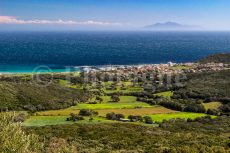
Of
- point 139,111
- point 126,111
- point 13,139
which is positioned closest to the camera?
point 13,139

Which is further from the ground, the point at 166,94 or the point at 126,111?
the point at 126,111

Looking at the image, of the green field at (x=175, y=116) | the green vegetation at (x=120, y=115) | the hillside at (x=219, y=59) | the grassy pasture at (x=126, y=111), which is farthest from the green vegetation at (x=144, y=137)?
the hillside at (x=219, y=59)

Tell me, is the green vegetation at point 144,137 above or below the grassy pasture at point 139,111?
above

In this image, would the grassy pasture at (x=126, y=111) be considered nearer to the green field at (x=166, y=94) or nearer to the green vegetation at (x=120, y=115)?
the green vegetation at (x=120, y=115)

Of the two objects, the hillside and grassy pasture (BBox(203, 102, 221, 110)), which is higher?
the hillside

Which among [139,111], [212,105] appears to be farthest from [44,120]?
[212,105]

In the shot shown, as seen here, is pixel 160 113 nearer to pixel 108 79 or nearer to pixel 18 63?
pixel 108 79

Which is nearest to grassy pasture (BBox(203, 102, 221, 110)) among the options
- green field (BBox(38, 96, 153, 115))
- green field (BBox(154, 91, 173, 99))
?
green field (BBox(38, 96, 153, 115))

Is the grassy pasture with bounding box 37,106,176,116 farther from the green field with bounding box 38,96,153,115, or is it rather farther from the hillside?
the hillside

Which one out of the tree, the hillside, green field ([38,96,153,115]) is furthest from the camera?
the hillside

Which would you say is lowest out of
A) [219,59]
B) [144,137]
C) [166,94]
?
[166,94]

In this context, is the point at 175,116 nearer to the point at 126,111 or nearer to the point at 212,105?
the point at 126,111

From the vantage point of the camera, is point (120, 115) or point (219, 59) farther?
point (219, 59)
